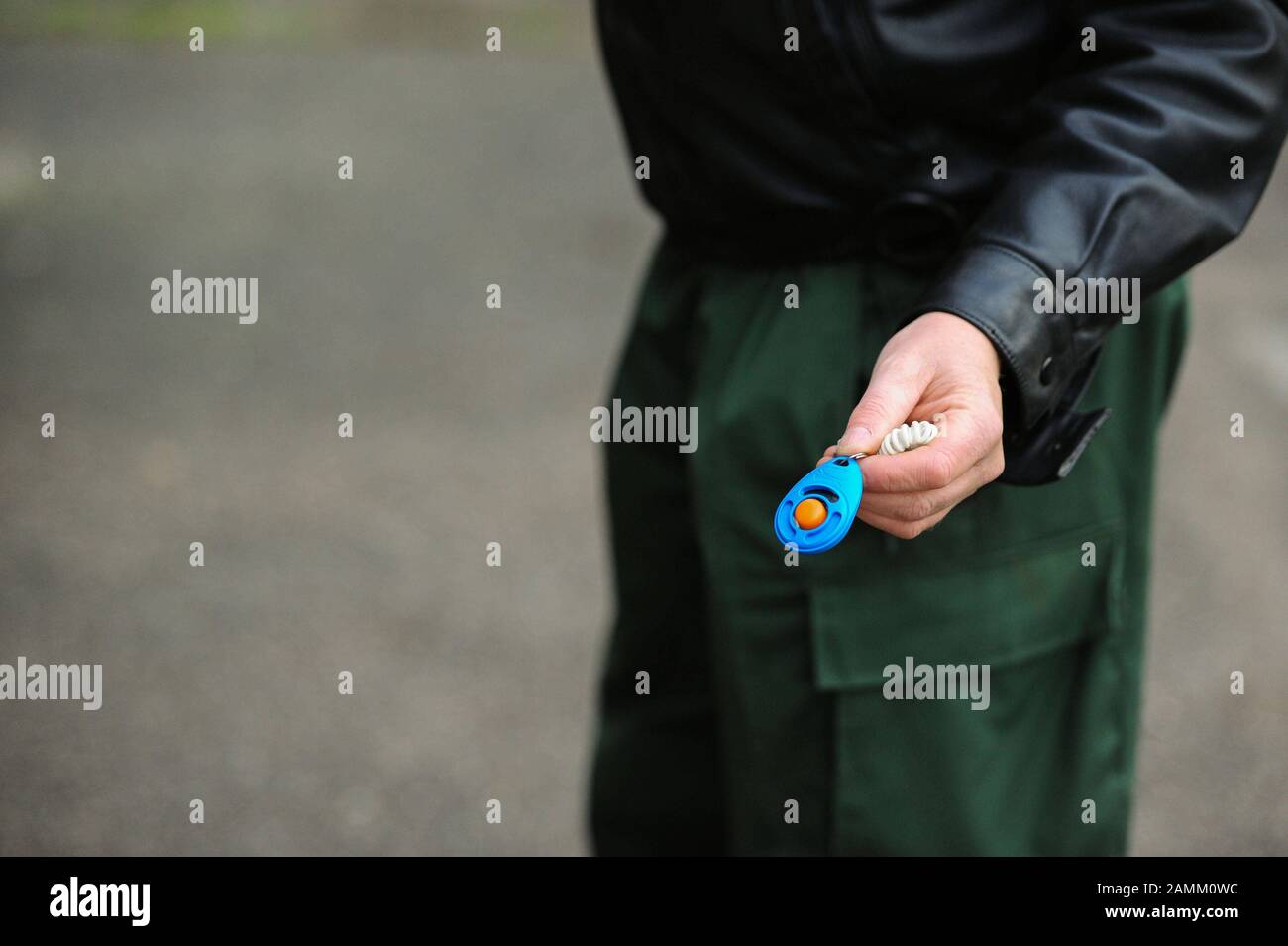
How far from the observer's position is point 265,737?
3068 mm

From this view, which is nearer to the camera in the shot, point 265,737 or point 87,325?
point 265,737

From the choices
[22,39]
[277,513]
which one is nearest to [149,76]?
[22,39]

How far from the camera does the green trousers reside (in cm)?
146

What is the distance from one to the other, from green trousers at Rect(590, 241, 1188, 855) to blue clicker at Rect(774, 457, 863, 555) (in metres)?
0.33

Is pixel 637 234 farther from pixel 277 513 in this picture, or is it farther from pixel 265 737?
pixel 265 737

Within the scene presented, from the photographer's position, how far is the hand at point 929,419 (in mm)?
1132

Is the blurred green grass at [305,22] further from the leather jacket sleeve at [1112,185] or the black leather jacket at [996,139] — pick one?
the leather jacket sleeve at [1112,185]

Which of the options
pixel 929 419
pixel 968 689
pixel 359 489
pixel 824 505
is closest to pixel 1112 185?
pixel 929 419
